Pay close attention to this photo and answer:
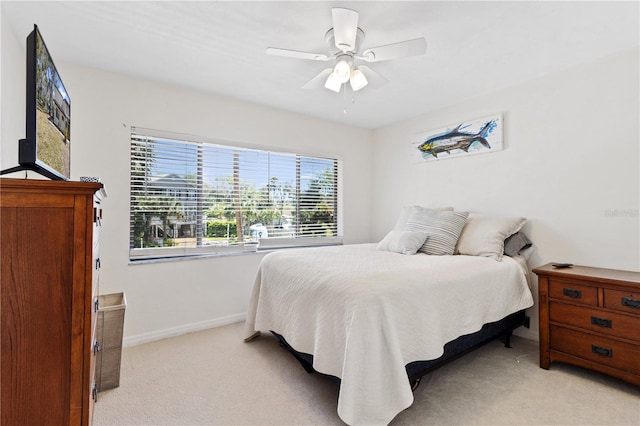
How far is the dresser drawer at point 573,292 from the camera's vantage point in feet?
6.56

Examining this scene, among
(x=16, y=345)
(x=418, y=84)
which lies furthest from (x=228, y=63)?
(x=16, y=345)

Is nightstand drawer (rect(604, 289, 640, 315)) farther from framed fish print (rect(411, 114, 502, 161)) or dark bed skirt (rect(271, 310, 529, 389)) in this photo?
framed fish print (rect(411, 114, 502, 161))

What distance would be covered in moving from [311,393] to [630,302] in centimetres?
209

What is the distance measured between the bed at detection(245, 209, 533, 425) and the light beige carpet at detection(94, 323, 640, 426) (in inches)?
8.2

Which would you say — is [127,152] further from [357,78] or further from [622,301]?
[622,301]

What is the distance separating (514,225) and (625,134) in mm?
984

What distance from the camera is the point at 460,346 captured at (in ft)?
6.51

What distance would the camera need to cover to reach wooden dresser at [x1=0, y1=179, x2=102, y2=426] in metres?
0.90

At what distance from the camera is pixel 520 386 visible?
6.40ft

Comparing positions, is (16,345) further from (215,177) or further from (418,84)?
(418,84)

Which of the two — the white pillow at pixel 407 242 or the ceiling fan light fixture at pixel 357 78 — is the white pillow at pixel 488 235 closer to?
the white pillow at pixel 407 242

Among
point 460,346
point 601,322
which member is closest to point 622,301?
point 601,322

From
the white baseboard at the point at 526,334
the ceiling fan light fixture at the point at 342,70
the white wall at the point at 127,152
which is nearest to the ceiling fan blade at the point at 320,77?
the ceiling fan light fixture at the point at 342,70

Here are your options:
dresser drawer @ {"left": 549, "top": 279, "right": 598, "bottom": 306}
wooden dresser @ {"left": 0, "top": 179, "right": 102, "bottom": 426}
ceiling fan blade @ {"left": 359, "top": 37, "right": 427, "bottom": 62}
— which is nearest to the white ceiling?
ceiling fan blade @ {"left": 359, "top": 37, "right": 427, "bottom": 62}
